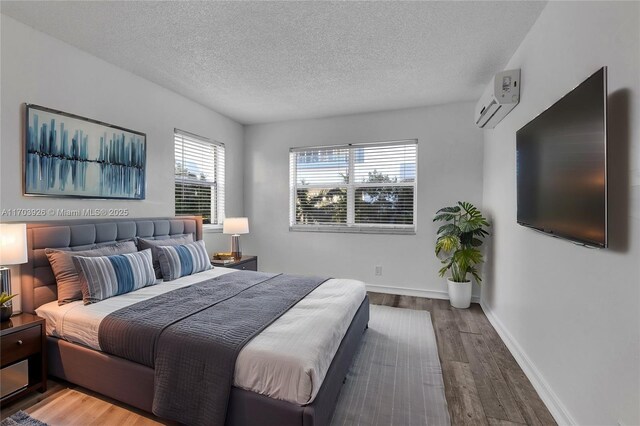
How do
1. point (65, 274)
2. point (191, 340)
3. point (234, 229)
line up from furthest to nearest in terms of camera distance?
point (234, 229)
point (65, 274)
point (191, 340)

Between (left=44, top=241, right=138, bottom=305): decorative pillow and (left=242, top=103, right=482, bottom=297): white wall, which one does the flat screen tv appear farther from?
(left=44, top=241, right=138, bottom=305): decorative pillow

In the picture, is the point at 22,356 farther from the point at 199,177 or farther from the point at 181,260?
the point at 199,177

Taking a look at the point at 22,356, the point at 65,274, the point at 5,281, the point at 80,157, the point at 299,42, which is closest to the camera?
the point at 22,356

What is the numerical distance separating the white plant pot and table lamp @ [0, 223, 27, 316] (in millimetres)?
4121

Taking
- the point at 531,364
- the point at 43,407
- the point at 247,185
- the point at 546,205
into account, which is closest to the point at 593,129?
the point at 546,205

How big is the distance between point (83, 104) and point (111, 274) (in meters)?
1.59

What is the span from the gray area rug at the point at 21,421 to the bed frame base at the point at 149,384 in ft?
0.90

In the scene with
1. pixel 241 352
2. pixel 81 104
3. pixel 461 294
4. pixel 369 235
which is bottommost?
pixel 461 294

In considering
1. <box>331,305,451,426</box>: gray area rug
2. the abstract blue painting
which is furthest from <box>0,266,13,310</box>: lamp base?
<box>331,305,451,426</box>: gray area rug

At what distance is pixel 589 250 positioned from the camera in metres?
1.56

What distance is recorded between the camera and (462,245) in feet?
12.0

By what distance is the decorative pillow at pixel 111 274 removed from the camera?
2.22 meters

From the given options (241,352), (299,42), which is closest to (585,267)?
(241,352)

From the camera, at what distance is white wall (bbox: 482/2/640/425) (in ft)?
4.15
